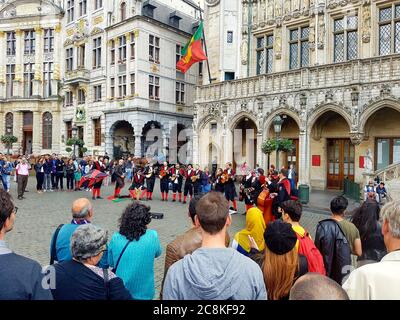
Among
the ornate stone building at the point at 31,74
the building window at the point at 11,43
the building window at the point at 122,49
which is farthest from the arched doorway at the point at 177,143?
the building window at the point at 11,43

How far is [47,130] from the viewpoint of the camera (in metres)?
38.8

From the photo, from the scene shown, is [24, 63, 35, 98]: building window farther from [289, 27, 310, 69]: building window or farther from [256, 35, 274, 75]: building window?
[289, 27, 310, 69]: building window

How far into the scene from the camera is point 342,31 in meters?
20.1

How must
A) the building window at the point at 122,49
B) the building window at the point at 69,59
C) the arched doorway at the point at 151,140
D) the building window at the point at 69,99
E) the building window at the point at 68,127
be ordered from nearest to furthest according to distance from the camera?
the building window at the point at 122,49
the arched doorway at the point at 151,140
the building window at the point at 69,59
the building window at the point at 69,99
the building window at the point at 68,127

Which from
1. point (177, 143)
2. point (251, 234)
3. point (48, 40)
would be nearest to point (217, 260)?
point (251, 234)

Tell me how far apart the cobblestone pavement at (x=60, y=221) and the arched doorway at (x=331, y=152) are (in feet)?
27.3

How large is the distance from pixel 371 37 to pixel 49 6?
34.2 m

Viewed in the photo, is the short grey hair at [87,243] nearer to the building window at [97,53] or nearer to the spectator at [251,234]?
the spectator at [251,234]

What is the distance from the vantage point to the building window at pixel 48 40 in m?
38.5

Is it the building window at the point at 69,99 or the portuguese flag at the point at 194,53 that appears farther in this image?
the building window at the point at 69,99

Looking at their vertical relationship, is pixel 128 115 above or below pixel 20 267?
above

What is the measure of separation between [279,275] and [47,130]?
40.4m
